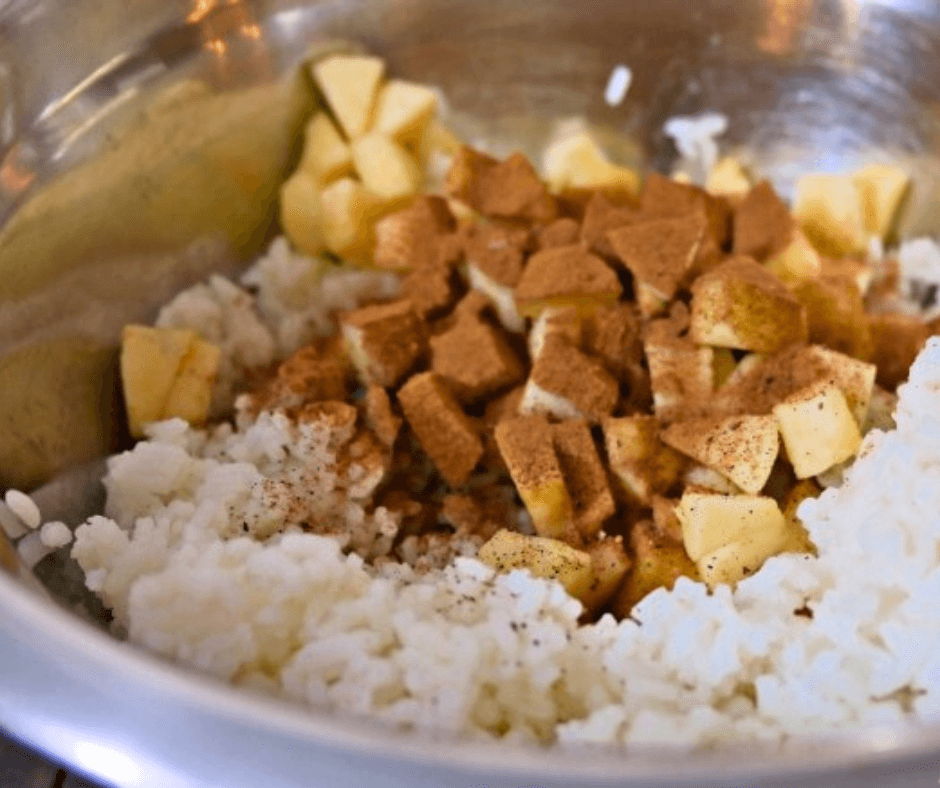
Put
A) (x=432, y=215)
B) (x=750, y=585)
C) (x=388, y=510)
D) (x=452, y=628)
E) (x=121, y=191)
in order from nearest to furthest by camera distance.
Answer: (x=452, y=628)
(x=750, y=585)
(x=388, y=510)
(x=121, y=191)
(x=432, y=215)

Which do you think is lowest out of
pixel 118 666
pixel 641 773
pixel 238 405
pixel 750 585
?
pixel 750 585

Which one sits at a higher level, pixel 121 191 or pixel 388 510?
pixel 121 191

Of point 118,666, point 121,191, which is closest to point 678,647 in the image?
point 118,666

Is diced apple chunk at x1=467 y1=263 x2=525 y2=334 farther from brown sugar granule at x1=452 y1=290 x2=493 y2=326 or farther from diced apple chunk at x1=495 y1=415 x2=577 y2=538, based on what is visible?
diced apple chunk at x1=495 y1=415 x2=577 y2=538

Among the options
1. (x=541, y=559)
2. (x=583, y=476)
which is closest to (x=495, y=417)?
(x=583, y=476)

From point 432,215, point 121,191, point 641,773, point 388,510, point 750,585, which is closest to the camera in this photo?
point 641,773

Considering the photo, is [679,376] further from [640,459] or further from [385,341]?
[385,341]

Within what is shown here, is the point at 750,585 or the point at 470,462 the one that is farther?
the point at 470,462

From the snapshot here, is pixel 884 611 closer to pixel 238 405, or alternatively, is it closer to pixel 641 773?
pixel 641 773
